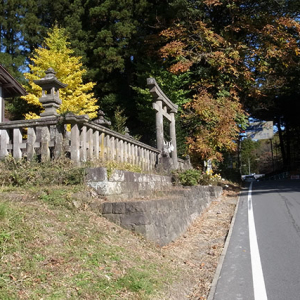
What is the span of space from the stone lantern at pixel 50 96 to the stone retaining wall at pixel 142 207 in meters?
2.90

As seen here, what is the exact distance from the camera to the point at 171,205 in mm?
6965

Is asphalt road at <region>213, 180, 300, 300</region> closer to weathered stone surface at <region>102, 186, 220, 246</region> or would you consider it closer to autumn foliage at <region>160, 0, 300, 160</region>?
weathered stone surface at <region>102, 186, 220, 246</region>

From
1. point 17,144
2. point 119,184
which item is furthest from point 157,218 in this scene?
point 17,144

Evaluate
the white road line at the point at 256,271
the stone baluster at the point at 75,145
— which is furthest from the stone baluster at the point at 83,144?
the white road line at the point at 256,271

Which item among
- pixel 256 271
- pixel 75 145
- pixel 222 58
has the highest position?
pixel 222 58

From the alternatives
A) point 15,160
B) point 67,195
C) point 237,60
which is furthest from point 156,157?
point 237,60

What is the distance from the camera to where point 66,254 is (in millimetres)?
3922

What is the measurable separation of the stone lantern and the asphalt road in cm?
554

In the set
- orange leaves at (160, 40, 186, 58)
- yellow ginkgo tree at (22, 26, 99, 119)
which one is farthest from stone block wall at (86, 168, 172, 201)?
orange leaves at (160, 40, 186, 58)

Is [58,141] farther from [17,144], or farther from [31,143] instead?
[17,144]

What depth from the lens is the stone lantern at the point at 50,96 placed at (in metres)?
8.73

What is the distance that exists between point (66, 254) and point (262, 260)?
3726mm

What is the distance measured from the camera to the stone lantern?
8.73 m

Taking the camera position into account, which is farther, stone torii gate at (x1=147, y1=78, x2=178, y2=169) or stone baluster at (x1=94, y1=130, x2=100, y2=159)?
stone torii gate at (x1=147, y1=78, x2=178, y2=169)
